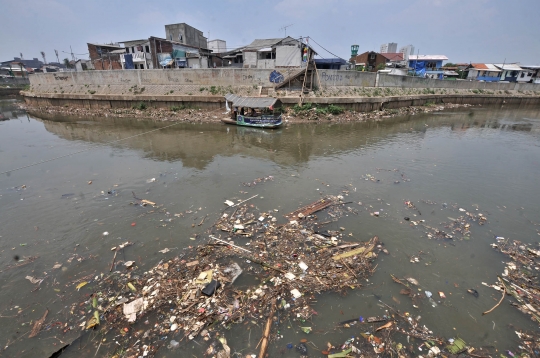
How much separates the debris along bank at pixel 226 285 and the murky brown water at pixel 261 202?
238 millimetres

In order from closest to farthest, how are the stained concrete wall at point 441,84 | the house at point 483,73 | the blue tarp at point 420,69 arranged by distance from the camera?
the stained concrete wall at point 441,84
the blue tarp at point 420,69
the house at point 483,73

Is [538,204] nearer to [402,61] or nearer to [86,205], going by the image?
[86,205]

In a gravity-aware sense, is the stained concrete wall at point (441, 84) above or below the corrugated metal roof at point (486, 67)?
below

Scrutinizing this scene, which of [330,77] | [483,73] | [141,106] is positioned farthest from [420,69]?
[141,106]

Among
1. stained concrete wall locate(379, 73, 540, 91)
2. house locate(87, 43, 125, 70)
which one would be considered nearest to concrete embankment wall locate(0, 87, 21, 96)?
house locate(87, 43, 125, 70)

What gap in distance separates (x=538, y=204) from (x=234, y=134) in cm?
1483

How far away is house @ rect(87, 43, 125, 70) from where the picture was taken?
35438 millimetres

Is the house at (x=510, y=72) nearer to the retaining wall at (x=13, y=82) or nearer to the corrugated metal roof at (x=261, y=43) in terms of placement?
the corrugated metal roof at (x=261, y=43)

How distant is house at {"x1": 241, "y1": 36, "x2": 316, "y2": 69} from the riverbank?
24.9 feet

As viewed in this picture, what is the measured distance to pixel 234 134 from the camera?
1703 cm

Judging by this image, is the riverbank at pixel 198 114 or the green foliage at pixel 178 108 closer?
the riverbank at pixel 198 114

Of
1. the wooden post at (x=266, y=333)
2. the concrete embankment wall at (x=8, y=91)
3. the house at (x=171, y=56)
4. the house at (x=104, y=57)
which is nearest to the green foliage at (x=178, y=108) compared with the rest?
the house at (x=171, y=56)

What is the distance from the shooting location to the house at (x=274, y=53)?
26891 mm

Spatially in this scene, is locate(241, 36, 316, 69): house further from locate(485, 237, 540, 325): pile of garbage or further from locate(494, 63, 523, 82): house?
locate(494, 63, 523, 82): house
